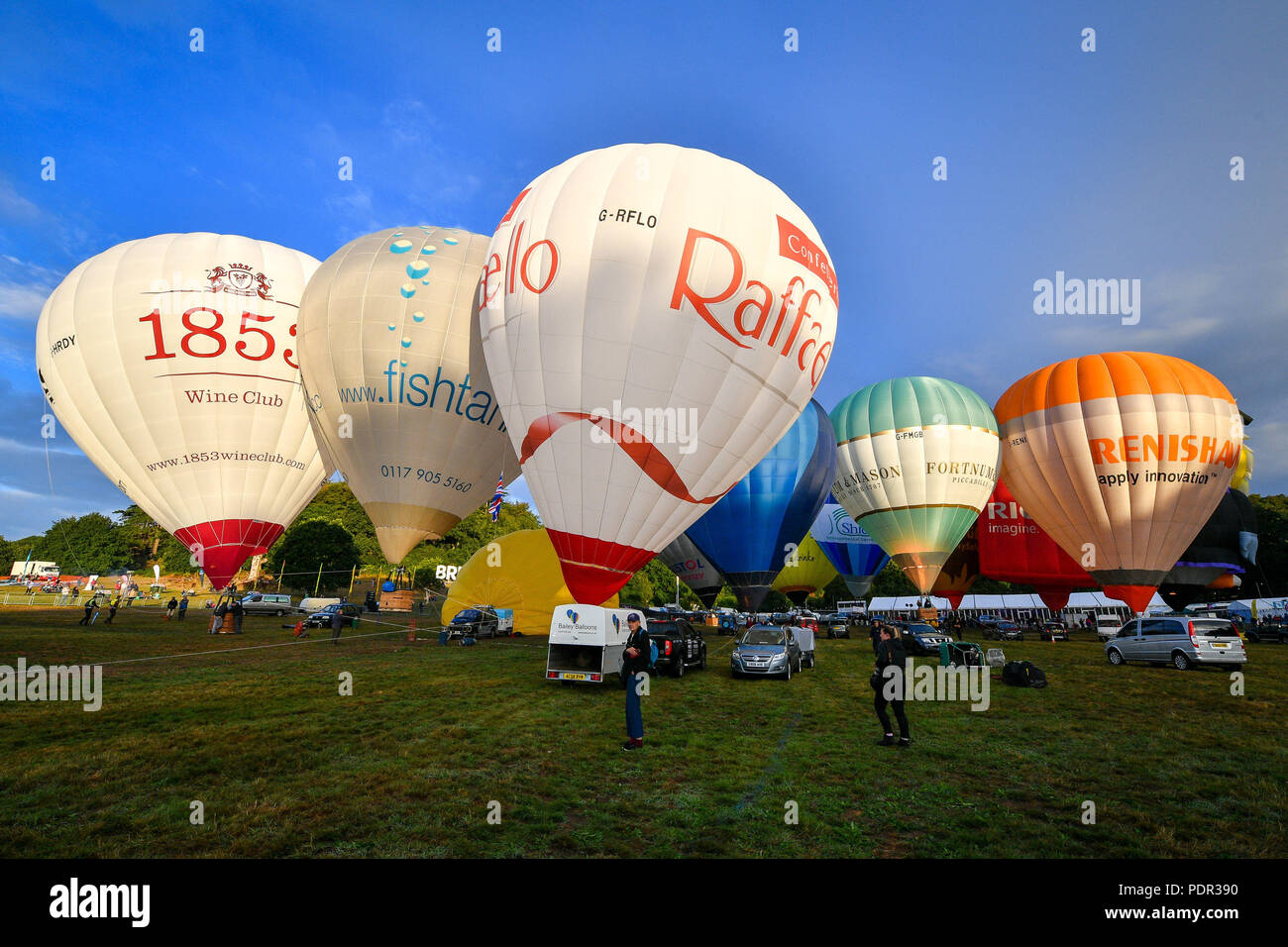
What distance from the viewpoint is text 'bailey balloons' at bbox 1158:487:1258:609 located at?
119ft

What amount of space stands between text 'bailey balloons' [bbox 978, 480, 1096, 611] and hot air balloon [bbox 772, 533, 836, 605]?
1276cm

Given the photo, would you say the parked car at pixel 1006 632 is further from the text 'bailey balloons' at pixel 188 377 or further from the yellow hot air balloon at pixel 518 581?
the text 'bailey balloons' at pixel 188 377

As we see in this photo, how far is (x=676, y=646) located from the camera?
55.8 feet

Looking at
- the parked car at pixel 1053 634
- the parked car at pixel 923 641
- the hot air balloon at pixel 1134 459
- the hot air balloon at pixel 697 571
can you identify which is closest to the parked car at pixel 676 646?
the parked car at pixel 923 641

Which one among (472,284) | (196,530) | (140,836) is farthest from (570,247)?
(196,530)

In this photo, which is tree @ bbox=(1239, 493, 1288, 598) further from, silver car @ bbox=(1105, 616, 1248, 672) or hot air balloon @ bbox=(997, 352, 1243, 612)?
silver car @ bbox=(1105, 616, 1248, 672)

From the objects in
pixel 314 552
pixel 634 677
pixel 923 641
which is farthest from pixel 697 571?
pixel 314 552

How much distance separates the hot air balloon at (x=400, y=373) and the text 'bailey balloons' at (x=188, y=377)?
204 centimetres

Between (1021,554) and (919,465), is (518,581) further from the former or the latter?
(1021,554)

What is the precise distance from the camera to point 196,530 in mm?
20969

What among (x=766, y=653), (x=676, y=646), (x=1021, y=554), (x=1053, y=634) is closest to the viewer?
(x=766, y=653)

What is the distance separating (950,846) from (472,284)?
62.0 ft

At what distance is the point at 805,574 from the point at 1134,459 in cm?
2527
